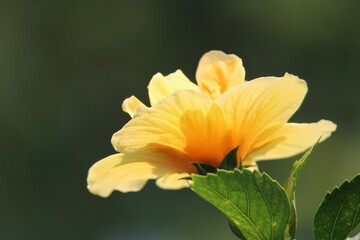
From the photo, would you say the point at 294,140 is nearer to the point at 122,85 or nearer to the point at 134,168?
the point at 134,168

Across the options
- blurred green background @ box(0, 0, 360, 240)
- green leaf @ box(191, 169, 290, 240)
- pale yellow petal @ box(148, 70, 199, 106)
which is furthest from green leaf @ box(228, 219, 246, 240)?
blurred green background @ box(0, 0, 360, 240)

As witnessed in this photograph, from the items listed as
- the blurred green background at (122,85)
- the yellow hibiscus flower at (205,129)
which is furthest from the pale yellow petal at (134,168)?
the blurred green background at (122,85)

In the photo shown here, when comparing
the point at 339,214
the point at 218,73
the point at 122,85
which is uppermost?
the point at 122,85

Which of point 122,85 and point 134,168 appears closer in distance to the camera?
point 134,168

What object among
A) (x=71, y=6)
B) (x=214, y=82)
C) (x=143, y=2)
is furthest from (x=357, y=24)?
(x=214, y=82)

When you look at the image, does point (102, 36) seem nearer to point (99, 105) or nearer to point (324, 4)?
point (99, 105)

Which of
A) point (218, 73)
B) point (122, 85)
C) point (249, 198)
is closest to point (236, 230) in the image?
point (249, 198)

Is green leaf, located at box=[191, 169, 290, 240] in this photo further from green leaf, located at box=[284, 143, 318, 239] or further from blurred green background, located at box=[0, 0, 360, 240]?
blurred green background, located at box=[0, 0, 360, 240]
